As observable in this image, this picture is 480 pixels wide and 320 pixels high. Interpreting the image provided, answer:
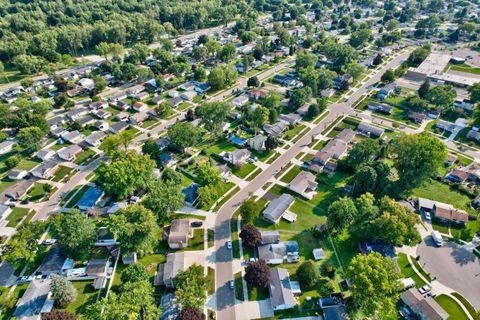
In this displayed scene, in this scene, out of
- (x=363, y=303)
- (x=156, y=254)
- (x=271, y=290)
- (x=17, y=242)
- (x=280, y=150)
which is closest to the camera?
(x=363, y=303)

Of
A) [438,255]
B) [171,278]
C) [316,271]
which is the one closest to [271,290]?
[316,271]

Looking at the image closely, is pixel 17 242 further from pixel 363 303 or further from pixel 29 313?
pixel 363 303

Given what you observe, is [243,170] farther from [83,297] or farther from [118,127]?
[118,127]

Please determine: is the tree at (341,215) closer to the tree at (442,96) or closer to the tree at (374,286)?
the tree at (374,286)

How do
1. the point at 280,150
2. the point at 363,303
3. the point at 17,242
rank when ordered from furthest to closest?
the point at 280,150, the point at 17,242, the point at 363,303

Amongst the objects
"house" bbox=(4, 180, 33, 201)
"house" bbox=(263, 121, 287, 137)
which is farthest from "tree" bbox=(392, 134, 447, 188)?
"house" bbox=(4, 180, 33, 201)

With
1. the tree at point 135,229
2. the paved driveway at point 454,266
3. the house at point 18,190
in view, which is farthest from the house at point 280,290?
the house at point 18,190

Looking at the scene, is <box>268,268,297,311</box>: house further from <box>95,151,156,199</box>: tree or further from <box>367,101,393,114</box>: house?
<box>367,101,393,114</box>: house
